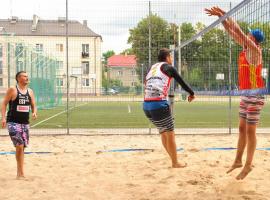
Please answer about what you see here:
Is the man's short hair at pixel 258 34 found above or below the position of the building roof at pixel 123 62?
below

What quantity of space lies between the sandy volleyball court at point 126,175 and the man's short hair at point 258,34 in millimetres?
1760

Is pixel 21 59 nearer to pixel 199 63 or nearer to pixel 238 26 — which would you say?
Answer: pixel 199 63

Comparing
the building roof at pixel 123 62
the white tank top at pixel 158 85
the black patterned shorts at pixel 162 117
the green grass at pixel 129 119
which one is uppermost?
the building roof at pixel 123 62

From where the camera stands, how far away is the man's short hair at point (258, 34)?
4977mm

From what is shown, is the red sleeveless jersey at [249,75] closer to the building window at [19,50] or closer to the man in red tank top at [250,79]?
the man in red tank top at [250,79]

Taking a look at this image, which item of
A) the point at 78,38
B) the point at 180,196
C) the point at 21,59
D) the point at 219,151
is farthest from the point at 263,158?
the point at 21,59

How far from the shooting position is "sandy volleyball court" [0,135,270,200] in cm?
526

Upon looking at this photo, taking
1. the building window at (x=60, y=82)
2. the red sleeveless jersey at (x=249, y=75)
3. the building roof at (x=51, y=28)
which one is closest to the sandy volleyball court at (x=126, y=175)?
the red sleeveless jersey at (x=249, y=75)

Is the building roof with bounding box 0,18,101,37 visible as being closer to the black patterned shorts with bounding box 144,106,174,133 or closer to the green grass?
the green grass

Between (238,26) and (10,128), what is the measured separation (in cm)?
337

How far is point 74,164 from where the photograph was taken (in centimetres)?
737

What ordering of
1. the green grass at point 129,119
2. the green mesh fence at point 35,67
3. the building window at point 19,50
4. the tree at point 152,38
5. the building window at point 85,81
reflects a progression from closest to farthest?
the tree at point 152,38, the green grass at point 129,119, the green mesh fence at point 35,67, the building window at point 19,50, the building window at point 85,81

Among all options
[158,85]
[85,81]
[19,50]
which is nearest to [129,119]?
[85,81]

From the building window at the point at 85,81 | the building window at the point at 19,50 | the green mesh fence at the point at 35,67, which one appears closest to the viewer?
the green mesh fence at the point at 35,67
